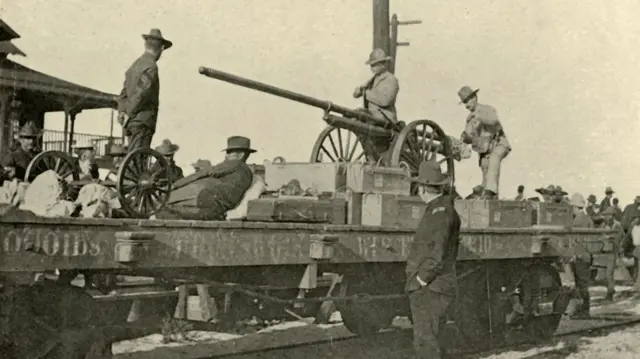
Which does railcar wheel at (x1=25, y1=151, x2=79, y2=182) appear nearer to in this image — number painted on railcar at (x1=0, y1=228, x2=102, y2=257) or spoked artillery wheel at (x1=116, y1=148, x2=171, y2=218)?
spoked artillery wheel at (x1=116, y1=148, x2=171, y2=218)

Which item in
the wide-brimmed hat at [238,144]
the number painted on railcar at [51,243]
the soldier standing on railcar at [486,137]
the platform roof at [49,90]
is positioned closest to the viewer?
the number painted on railcar at [51,243]

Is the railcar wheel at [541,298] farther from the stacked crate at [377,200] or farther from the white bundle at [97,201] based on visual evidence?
the white bundle at [97,201]

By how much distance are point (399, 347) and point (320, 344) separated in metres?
0.94

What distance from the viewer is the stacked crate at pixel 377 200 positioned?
851 cm

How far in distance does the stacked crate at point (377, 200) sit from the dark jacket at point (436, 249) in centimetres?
116

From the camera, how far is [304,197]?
29.0 ft

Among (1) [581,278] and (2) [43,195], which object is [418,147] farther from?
(2) [43,195]

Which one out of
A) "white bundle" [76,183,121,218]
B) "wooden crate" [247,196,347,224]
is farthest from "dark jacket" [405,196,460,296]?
"white bundle" [76,183,121,218]

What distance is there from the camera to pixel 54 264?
5508mm

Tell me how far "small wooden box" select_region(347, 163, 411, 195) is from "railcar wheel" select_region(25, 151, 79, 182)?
2.93 metres

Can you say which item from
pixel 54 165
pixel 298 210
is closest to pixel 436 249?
pixel 298 210

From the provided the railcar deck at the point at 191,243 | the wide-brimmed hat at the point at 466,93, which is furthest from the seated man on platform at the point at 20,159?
the wide-brimmed hat at the point at 466,93

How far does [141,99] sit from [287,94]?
2.66 m

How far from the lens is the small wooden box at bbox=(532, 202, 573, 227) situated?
36.6ft
